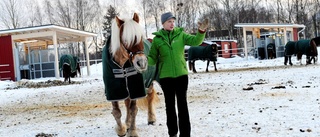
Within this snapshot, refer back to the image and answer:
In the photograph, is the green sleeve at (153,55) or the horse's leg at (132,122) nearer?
the green sleeve at (153,55)

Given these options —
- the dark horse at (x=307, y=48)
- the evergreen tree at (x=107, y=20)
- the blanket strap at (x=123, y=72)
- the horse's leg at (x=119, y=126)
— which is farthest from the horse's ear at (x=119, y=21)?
the evergreen tree at (x=107, y=20)

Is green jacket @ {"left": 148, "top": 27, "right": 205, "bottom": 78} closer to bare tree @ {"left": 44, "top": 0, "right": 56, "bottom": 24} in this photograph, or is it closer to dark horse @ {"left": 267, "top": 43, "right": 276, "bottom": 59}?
dark horse @ {"left": 267, "top": 43, "right": 276, "bottom": 59}

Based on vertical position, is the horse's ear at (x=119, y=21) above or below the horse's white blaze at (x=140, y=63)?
above

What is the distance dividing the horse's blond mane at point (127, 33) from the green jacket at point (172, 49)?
0.23 meters

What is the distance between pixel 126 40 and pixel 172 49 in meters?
0.59

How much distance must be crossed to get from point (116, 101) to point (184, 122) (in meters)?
1.03

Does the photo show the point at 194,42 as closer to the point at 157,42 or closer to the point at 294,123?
the point at 157,42

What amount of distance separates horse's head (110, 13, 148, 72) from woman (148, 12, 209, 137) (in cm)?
23

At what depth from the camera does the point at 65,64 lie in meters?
17.4

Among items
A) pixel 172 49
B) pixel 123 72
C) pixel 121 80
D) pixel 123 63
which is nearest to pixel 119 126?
pixel 121 80

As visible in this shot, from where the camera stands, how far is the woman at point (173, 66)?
14.1 feet

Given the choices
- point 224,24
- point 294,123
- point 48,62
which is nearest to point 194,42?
point 294,123

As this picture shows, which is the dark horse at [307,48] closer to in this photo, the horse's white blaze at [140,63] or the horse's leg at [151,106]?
the horse's leg at [151,106]

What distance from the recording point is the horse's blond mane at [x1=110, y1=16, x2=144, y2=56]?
14.5 ft
